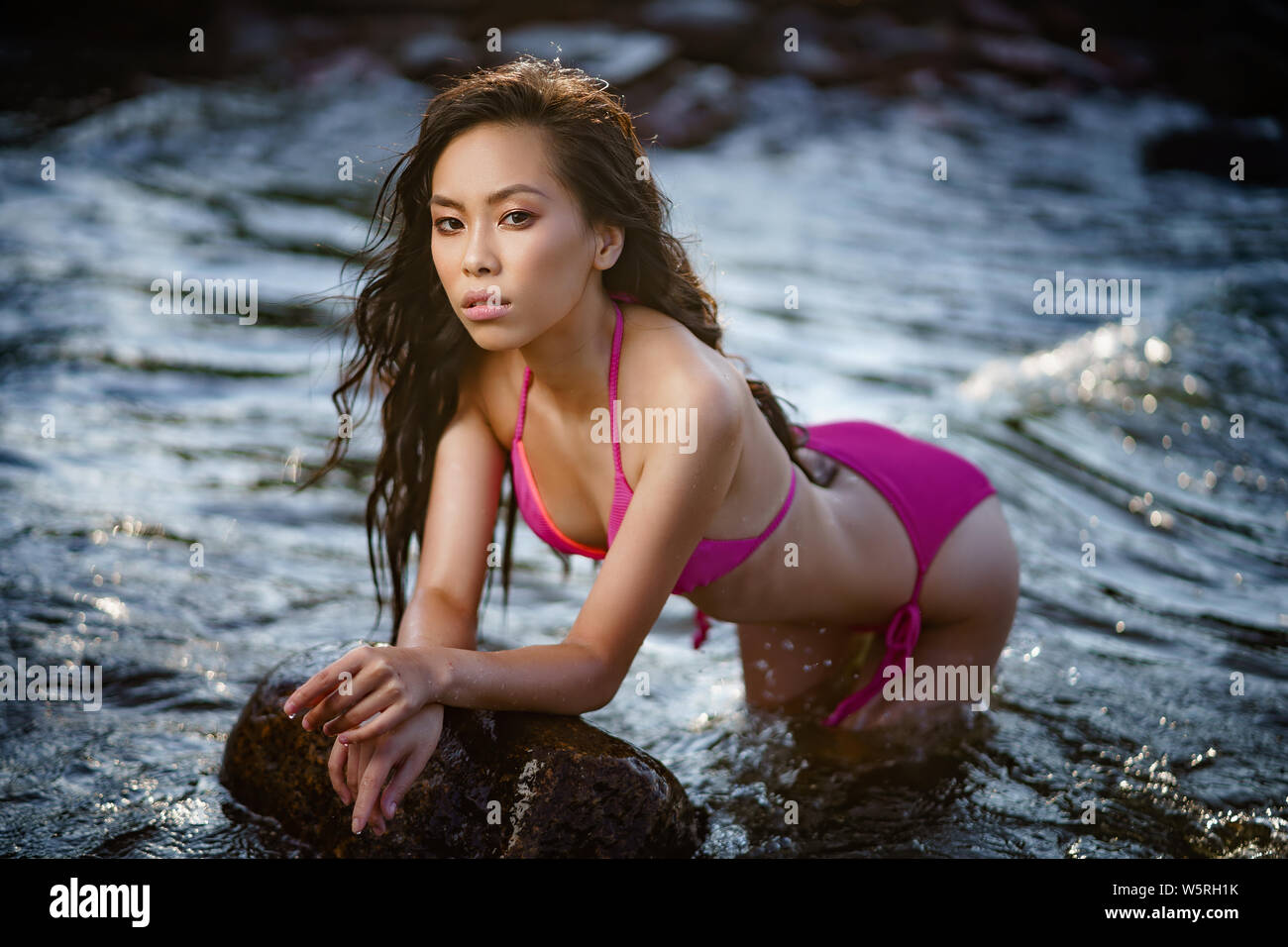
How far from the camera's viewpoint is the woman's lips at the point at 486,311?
8.47 feet

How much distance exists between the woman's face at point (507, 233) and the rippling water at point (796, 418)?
0.49 m

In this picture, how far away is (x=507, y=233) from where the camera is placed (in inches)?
102

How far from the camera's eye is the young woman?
2582mm

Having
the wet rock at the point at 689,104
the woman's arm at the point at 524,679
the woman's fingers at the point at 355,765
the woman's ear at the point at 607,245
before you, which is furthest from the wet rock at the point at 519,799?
the wet rock at the point at 689,104

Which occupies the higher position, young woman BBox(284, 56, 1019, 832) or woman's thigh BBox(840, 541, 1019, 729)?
young woman BBox(284, 56, 1019, 832)

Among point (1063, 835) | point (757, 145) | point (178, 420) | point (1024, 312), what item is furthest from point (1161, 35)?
point (1063, 835)

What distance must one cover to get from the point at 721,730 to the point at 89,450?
3464 millimetres

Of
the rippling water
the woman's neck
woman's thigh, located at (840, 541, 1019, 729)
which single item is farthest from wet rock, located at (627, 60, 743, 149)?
the woman's neck

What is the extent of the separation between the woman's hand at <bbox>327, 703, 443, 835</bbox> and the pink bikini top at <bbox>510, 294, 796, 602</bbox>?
2.01 feet

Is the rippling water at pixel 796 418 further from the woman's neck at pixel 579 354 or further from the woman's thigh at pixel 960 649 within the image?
the woman's neck at pixel 579 354

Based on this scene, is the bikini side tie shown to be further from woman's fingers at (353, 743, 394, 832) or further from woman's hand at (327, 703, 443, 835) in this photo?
woman's fingers at (353, 743, 394, 832)

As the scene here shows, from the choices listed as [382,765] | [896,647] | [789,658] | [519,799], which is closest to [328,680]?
[382,765]

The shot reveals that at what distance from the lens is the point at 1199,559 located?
5488mm

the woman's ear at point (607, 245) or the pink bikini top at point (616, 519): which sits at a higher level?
the woman's ear at point (607, 245)
